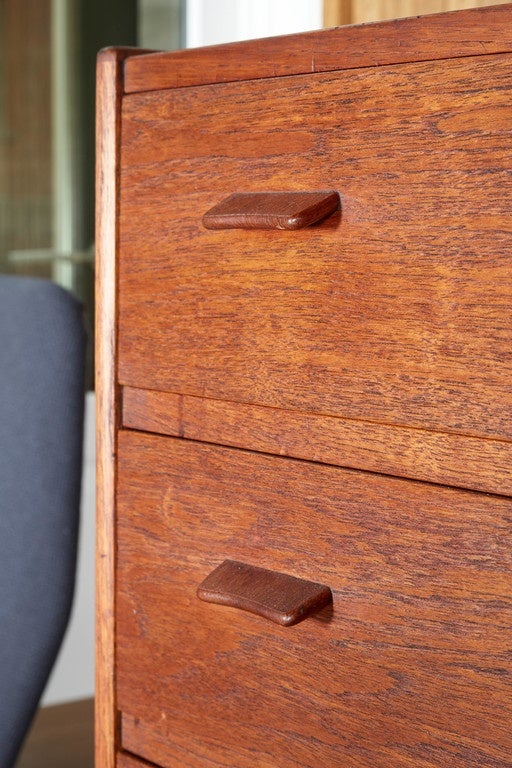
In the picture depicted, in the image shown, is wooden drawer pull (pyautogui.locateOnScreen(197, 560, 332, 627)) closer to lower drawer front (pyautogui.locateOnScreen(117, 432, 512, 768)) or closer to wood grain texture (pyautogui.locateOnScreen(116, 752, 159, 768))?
lower drawer front (pyautogui.locateOnScreen(117, 432, 512, 768))

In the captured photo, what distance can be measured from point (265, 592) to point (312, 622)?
4 cm

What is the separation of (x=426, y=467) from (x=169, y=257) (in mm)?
243

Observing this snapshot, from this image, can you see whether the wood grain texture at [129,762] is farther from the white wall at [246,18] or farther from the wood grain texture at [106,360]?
the white wall at [246,18]

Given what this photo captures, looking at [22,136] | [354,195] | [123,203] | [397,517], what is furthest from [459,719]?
[22,136]

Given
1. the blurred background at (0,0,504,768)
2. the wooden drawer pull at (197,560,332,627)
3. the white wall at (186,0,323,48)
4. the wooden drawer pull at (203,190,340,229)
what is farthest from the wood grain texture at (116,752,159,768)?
the blurred background at (0,0,504,768)

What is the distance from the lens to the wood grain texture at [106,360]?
744mm

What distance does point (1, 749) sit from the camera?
28.2 inches

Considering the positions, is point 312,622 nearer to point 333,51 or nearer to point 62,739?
point 333,51

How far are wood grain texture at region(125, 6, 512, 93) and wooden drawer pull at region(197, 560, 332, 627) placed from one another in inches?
12.3

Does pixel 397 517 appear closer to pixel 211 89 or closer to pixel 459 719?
pixel 459 719

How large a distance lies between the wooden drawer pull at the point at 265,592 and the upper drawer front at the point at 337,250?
0.11m

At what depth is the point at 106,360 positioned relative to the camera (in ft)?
2.48

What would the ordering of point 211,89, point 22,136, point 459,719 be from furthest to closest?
point 22,136 → point 211,89 → point 459,719

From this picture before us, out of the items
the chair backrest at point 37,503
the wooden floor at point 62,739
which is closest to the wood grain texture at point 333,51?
the chair backrest at point 37,503
